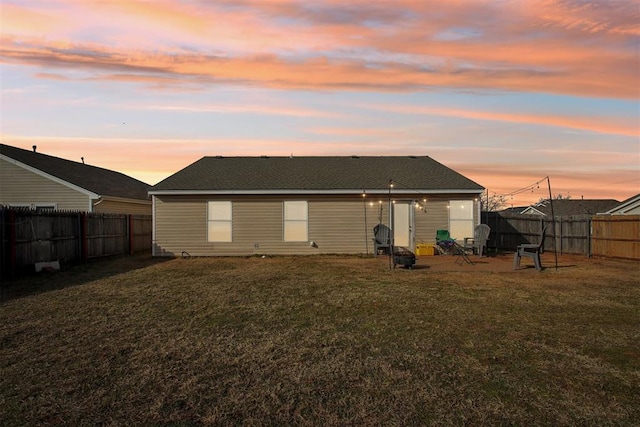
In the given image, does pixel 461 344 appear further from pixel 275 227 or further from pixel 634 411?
pixel 275 227

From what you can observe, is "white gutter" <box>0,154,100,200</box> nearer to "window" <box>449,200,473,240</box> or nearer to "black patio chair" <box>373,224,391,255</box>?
"black patio chair" <box>373,224,391,255</box>

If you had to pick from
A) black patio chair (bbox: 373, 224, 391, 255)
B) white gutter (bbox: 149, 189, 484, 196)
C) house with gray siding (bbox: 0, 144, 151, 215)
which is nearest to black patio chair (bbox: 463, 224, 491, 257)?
white gutter (bbox: 149, 189, 484, 196)

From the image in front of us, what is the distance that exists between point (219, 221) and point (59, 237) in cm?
583

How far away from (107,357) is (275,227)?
1278 centimetres

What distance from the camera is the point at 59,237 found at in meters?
13.9

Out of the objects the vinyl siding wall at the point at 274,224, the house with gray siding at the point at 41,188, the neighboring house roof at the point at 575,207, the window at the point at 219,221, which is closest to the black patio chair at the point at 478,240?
the vinyl siding wall at the point at 274,224

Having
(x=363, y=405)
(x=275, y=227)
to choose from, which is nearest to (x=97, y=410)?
(x=363, y=405)

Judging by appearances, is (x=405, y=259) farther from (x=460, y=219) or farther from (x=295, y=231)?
(x=295, y=231)

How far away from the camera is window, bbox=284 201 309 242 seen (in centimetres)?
1773

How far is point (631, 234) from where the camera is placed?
1639cm

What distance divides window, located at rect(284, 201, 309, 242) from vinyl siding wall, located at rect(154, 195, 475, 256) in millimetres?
179

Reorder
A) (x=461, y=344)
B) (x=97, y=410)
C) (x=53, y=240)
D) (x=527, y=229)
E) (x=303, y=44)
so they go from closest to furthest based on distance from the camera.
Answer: (x=97, y=410) < (x=461, y=344) < (x=303, y=44) < (x=53, y=240) < (x=527, y=229)

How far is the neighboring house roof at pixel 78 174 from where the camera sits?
19938 millimetres

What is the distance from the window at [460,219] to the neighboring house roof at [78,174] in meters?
16.2
